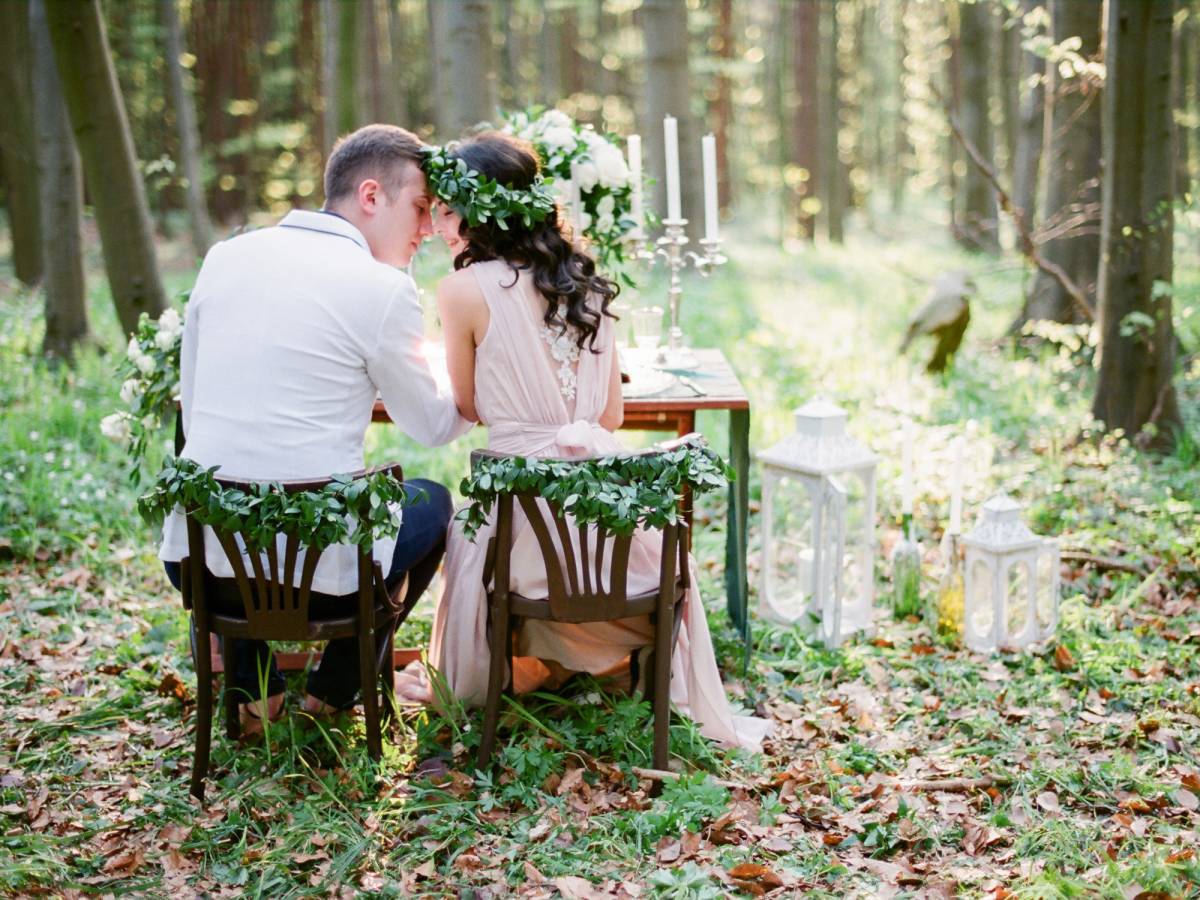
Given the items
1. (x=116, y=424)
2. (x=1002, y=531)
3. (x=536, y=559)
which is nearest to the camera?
(x=536, y=559)

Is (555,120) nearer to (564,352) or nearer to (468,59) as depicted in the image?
(564,352)

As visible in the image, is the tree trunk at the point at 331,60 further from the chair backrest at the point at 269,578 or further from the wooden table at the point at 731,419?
the chair backrest at the point at 269,578

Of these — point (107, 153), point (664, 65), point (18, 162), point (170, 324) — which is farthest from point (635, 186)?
point (18, 162)

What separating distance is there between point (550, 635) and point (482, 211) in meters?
1.30

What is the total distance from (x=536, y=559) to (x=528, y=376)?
542mm

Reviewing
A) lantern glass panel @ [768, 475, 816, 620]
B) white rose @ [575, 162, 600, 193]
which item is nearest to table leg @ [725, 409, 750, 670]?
lantern glass panel @ [768, 475, 816, 620]

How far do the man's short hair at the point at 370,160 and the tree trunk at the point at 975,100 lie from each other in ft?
44.7

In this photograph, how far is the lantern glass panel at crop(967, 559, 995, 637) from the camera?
4277mm

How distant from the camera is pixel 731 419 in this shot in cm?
399

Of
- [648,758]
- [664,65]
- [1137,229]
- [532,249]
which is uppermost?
[664,65]

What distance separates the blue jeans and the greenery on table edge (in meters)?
0.40

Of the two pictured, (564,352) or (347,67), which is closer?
(564,352)

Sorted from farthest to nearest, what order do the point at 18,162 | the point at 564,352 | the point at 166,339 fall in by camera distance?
1. the point at 18,162
2. the point at 166,339
3. the point at 564,352

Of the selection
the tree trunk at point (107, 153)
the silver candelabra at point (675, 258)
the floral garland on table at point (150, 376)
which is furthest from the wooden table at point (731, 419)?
the tree trunk at point (107, 153)
